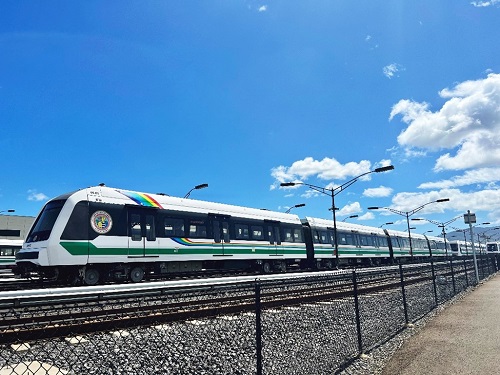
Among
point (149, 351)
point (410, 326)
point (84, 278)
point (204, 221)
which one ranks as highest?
point (204, 221)

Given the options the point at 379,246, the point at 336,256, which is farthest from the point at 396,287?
the point at 379,246

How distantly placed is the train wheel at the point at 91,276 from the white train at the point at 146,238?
4 centimetres

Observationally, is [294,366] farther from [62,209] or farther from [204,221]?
[204,221]

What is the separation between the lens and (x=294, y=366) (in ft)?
18.6

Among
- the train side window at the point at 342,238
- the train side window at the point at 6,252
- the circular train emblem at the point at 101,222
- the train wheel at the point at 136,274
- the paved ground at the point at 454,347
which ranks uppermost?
the circular train emblem at the point at 101,222

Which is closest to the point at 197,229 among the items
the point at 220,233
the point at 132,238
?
the point at 220,233

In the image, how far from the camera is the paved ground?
5816 millimetres

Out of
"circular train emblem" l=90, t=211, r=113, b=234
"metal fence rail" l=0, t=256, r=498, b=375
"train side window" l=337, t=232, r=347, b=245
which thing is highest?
"circular train emblem" l=90, t=211, r=113, b=234

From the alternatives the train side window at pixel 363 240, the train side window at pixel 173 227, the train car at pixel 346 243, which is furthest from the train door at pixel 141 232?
the train side window at pixel 363 240

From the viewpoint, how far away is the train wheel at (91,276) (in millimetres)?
13316

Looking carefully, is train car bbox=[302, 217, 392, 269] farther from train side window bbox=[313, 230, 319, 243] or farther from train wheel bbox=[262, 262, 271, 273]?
train wheel bbox=[262, 262, 271, 273]

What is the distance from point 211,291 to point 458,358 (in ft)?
15.6

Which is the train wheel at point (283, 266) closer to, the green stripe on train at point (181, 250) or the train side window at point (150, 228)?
the green stripe on train at point (181, 250)

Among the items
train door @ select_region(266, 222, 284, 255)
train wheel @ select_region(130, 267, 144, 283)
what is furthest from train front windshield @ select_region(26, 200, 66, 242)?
train door @ select_region(266, 222, 284, 255)
